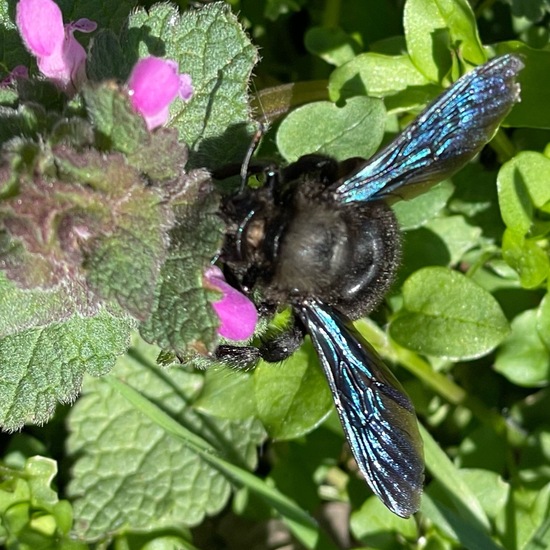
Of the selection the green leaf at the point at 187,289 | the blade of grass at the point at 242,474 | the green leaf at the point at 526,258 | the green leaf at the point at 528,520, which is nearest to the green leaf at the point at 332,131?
the green leaf at the point at 526,258

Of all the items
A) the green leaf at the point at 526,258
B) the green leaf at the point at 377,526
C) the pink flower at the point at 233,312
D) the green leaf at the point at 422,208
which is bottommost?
the green leaf at the point at 377,526

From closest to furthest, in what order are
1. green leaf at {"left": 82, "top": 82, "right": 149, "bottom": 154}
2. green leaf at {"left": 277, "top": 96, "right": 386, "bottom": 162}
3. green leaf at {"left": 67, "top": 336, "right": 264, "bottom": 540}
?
green leaf at {"left": 82, "top": 82, "right": 149, "bottom": 154}, green leaf at {"left": 277, "top": 96, "right": 386, "bottom": 162}, green leaf at {"left": 67, "top": 336, "right": 264, "bottom": 540}

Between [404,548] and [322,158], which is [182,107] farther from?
[404,548]

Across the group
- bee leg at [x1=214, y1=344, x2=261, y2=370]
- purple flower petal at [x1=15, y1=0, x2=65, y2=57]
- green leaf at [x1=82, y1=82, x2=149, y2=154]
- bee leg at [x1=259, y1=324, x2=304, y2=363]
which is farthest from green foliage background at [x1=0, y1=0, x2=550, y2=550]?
bee leg at [x1=259, y1=324, x2=304, y2=363]

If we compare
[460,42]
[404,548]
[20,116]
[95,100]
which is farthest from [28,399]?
[460,42]

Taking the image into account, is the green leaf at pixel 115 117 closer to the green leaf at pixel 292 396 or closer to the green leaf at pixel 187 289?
the green leaf at pixel 187 289

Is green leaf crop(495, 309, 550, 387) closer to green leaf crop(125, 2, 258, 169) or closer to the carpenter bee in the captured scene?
the carpenter bee
